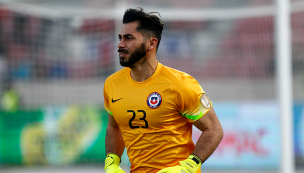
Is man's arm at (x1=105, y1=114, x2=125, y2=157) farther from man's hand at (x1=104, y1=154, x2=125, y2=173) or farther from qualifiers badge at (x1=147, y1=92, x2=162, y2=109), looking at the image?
qualifiers badge at (x1=147, y1=92, x2=162, y2=109)

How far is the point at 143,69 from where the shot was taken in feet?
9.55

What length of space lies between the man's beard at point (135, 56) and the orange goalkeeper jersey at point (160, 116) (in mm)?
182

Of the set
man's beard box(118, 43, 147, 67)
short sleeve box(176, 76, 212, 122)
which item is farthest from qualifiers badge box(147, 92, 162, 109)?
man's beard box(118, 43, 147, 67)

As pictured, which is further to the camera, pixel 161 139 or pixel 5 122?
pixel 5 122

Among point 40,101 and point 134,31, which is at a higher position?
point 134,31

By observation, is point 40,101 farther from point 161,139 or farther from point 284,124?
point 161,139

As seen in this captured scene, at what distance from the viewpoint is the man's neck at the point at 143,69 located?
2.90 m

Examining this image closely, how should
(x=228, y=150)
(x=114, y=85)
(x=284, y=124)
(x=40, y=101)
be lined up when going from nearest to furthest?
(x=114, y=85)
(x=284, y=124)
(x=228, y=150)
(x=40, y=101)

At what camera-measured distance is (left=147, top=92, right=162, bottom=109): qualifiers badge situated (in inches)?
110

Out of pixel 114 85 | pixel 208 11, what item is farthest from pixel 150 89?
pixel 208 11

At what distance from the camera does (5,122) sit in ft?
31.2

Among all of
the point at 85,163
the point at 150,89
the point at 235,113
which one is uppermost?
the point at 150,89

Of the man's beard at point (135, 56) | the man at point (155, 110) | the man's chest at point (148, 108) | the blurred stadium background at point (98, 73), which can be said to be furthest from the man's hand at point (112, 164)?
the blurred stadium background at point (98, 73)

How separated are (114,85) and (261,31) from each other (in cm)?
687
